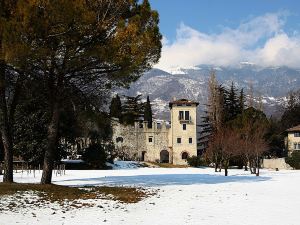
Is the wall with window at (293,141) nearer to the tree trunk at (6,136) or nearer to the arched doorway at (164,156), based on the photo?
the arched doorway at (164,156)

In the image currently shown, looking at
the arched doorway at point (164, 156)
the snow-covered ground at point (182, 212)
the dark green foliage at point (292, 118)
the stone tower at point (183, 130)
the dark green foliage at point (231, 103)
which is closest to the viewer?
the snow-covered ground at point (182, 212)

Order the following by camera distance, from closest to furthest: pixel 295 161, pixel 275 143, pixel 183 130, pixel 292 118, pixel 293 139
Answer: pixel 295 161 < pixel 293 139 < pixel 275 143 < pixel 183 130 < pixel 292 118

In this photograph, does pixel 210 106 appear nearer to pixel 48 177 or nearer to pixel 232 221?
pixel 48 177

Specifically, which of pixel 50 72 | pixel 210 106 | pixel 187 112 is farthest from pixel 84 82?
pixel 187 112

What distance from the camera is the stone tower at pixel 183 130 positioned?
65062 mm

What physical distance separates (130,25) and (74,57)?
2602 mm

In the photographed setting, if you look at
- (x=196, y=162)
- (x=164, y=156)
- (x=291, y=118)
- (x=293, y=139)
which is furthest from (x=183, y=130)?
(x=291, y=118)

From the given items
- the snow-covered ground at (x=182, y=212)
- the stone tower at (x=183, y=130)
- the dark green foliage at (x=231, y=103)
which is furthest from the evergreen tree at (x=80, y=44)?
the stone tower at (x=183, y=130)

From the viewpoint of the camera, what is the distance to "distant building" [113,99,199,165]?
214 feet

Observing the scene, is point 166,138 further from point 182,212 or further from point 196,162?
point 182,212

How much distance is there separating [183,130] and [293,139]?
52.1 feet

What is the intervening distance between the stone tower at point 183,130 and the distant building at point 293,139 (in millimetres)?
13479

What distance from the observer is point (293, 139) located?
194 ft

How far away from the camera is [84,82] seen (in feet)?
61.5
